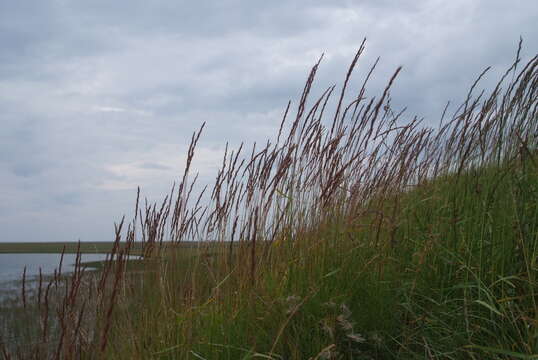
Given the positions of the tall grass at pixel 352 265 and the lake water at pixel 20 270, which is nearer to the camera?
the tall grass at pixel 352 265

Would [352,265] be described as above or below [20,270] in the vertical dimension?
above

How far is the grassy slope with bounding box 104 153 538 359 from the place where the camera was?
2.17m

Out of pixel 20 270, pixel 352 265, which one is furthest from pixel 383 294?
pixel 20 270

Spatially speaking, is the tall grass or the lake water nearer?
the tall grass

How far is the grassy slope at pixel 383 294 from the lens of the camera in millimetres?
2168

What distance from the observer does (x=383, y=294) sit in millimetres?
2395

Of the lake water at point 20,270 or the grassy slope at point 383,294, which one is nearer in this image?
the grassy slope at point 383,294

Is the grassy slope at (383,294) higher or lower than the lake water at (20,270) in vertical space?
higher

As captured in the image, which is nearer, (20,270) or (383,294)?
(383,294)

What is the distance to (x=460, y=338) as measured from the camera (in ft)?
7.07

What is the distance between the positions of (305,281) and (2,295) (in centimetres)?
1293

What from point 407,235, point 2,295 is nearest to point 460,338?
point 407,235

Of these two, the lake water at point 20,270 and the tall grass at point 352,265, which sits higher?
the tall grass at point 352,265

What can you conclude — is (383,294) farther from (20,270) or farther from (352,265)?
(20,270)
